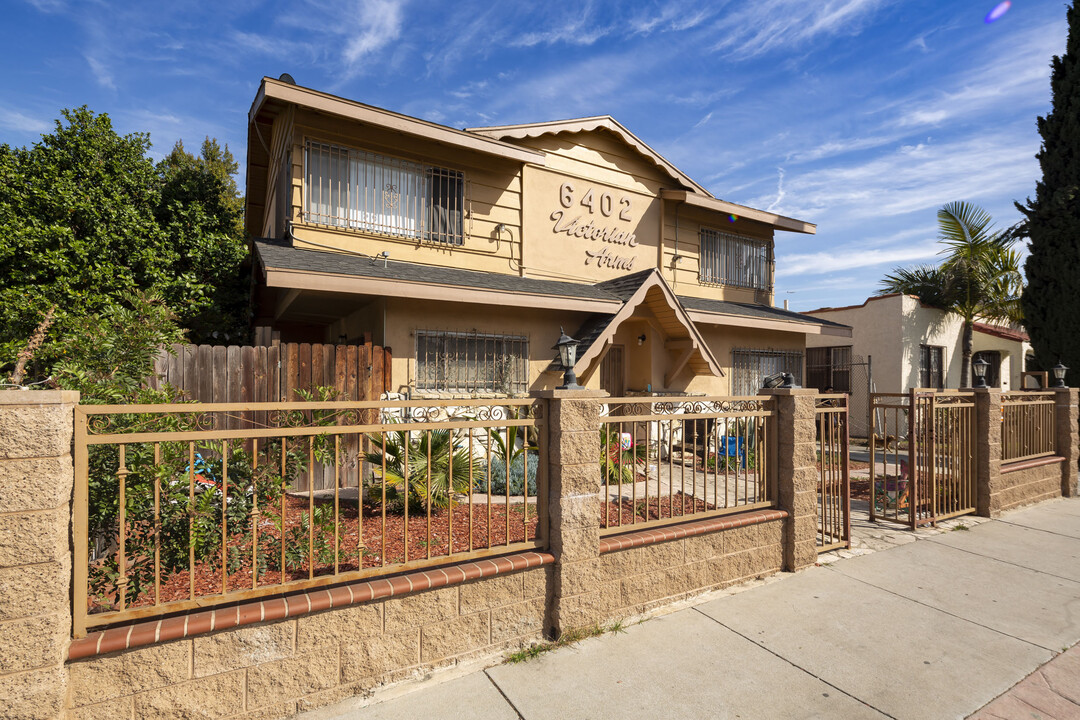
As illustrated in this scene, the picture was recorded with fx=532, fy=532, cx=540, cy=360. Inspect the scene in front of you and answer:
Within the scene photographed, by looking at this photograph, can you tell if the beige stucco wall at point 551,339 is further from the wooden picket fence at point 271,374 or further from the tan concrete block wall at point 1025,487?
the tan concrete block wall at point 1025,487

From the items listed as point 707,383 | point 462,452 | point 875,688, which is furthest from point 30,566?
point 707,383

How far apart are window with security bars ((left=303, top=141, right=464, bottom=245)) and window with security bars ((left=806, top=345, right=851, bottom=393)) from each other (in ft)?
43.3

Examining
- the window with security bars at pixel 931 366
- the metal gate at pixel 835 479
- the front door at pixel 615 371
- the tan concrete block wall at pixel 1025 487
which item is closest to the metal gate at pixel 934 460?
the tan concrete block wall at pixel 1025 487

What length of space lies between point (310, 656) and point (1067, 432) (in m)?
11.8

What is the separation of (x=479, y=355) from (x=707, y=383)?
5.71 m

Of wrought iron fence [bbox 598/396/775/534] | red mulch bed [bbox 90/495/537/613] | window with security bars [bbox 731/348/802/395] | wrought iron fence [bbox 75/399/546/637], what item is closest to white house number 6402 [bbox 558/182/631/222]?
window with security bars [bbox 731/348/802/395]

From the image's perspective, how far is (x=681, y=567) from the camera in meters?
4.48

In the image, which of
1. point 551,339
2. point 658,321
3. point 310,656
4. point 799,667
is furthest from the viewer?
point 658,321

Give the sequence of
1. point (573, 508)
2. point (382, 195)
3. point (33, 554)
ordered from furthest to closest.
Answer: point (382, 195)
point (573, 508)
point (33, 554)

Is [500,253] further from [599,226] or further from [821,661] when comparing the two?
[821,661]

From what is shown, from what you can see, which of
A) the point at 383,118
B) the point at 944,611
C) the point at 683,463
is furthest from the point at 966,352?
the point at 383,118

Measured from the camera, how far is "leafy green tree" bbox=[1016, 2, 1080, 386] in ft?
38.4

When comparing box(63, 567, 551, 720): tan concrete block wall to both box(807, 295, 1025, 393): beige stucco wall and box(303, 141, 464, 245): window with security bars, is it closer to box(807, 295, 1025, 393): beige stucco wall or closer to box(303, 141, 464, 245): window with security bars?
box(303, 141, 464, 245): window with security bars

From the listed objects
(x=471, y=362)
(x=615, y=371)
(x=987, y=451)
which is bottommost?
(x=987, y=451)
